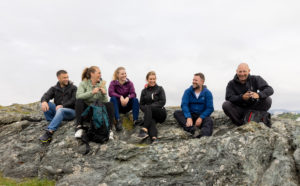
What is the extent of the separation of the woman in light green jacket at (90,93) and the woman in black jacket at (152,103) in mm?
1404

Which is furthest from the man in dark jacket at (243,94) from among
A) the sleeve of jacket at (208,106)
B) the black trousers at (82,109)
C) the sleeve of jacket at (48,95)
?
the sleeve of jacket at (48,95)

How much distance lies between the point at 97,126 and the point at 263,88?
20.5 feet

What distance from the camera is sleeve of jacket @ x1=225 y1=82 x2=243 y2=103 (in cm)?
809

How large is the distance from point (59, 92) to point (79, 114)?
2.09 m

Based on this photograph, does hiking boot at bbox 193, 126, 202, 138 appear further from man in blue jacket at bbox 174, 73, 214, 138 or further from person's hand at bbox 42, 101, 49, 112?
person's hand at bbox 42, 101, 49, 112

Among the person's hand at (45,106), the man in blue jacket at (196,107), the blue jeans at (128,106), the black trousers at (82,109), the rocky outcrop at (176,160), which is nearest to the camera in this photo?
the rocky outcrop at (176,160)

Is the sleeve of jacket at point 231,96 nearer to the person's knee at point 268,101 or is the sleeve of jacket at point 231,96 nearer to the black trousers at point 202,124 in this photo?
the person's knee at point 268,101

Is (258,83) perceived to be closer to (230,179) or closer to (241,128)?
(241,128)

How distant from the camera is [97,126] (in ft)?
25.3

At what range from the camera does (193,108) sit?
8805 mm

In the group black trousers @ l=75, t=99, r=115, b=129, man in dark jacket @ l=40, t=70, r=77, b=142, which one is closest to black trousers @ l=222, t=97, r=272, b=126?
black trousers @ l=75, t=99, r=115, b=129

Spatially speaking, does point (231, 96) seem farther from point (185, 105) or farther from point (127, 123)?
point (127, 123)

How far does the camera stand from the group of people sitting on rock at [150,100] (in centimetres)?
815

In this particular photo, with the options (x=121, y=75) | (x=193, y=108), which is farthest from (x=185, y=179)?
(x=121, y=75)
